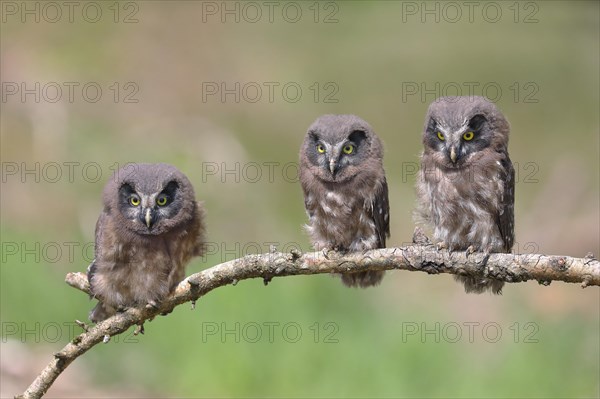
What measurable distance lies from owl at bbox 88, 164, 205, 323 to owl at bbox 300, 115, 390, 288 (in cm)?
89

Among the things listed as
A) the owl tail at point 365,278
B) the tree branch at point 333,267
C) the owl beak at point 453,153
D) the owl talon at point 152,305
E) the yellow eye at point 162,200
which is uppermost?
the owl beak at point 453,153

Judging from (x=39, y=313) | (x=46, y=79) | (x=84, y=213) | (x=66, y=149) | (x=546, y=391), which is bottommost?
(x=546, y=391)

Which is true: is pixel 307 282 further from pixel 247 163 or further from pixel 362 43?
pixel 362 43

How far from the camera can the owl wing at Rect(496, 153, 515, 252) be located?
6.52m

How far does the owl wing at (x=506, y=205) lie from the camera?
Result: 6.52 metres

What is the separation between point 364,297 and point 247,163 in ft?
11.7

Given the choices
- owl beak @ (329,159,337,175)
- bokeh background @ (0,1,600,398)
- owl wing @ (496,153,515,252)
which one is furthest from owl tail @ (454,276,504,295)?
bokeh background @ (0,1,600,398)

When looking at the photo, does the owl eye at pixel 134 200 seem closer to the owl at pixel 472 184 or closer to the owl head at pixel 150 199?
the owl head at pixel 150 199

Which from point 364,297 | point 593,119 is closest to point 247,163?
point 364,297

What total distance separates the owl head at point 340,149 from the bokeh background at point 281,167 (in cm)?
405

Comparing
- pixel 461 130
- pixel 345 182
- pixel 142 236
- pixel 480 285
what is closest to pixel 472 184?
pixel 461 130

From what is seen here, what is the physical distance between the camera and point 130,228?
6.62 metres

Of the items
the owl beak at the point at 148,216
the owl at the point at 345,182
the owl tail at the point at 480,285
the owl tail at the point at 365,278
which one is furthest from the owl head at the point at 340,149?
the owl beak at the point at 148,216

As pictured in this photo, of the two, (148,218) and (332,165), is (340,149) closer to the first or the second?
(332,165)
